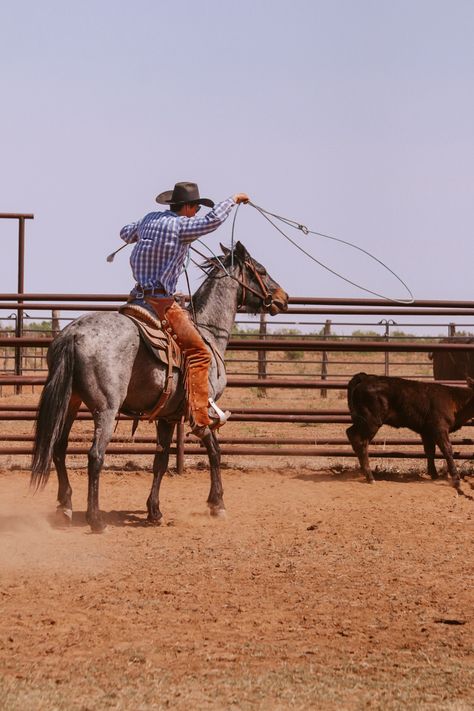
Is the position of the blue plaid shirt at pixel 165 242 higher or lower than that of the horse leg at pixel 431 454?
higher

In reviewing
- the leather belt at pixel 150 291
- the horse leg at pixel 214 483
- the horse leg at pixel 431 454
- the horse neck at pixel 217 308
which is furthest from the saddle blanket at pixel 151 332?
the horse leg at pixel 431 454

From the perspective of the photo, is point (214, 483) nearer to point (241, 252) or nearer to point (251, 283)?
point (251, 283)

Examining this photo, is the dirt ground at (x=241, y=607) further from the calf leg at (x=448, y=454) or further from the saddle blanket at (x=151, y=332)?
the saddle blanket at (x=151, y=332)

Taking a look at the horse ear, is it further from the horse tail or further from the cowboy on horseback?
the horse tail

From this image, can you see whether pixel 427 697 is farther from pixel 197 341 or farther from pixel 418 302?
pixel 418 302

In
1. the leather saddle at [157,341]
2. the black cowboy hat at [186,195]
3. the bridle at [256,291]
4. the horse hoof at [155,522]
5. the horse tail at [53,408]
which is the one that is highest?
the black cowboy hat at [186,195]

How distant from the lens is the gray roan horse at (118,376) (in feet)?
22.4

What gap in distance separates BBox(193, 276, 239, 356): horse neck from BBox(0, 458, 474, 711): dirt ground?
142 centimetres

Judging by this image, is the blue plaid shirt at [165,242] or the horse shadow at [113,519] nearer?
the blue plaid shirt at [165,242]

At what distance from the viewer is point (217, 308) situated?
8.08 meters

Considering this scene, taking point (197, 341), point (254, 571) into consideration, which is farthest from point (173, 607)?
point (197, 341)

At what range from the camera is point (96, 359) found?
687 centimetres

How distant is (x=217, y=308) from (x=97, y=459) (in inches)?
68.8

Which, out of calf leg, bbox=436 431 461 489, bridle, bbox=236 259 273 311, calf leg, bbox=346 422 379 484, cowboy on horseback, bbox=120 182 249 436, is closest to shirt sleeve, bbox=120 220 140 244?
cowboy on horseback, bbox=120 182 249 436
